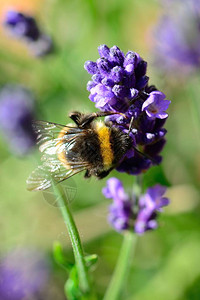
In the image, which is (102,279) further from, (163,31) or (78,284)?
(163,31)

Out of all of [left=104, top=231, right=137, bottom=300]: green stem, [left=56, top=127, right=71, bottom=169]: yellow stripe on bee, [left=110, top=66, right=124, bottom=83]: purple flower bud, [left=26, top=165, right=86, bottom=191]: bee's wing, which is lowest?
[left=104, top=231, right=137, bottom=300]: green stem

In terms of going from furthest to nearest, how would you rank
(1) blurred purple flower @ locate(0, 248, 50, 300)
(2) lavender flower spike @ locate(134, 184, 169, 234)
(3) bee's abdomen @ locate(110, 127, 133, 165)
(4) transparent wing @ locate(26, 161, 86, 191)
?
1. (1) blurred purple flower @ locate(0, 248, 50, 300)
2. (2) lavender flower spike @ locate(134, 184, 169, 234)
3. (4) transparent wing @ locate(26, 161, 86, 191)
4. (3) bee's abdomen @ locate(110, 127, 133, 165)

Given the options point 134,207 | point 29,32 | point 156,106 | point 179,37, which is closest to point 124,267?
point 134,207

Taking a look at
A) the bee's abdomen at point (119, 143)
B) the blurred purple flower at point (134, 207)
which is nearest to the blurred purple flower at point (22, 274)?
the blurred purple flower at point (134, 207)

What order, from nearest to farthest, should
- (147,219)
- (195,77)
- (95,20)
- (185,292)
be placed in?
(147,219) → (185,292) → (195,77) → (95,20)

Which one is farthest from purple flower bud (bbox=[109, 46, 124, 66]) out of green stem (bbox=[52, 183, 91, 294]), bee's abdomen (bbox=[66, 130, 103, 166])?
green stem (bbox=[52, 183, 91, 294])

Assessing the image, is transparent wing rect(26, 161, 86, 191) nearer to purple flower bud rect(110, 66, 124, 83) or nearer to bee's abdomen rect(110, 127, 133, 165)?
bee's abdomen rect(110, 127, 133, 165)

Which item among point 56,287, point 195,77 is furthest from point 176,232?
point 195,77
